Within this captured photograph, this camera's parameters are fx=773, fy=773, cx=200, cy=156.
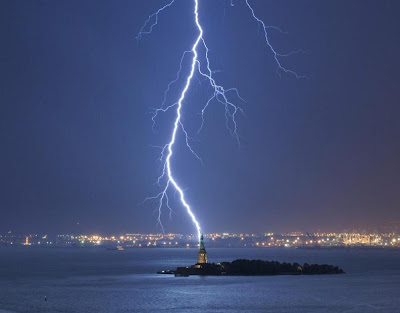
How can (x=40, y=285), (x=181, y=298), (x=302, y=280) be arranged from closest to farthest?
(x=181, y=298) → (x=40, y=285) → (x=302, y=280)

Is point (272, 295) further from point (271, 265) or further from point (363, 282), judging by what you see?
point (271, 265)

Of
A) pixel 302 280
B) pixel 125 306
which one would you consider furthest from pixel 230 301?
pixel 302 280

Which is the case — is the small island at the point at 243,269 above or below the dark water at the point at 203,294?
above

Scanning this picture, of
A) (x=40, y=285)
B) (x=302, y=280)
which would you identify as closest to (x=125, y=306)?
(x=40, y=285)

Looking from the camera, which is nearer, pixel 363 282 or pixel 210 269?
pixel 363 282

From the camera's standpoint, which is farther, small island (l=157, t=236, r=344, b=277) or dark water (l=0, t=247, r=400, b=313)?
small island (l=157, t=236, r=344, b=277)

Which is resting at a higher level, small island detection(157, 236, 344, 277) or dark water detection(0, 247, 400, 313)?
small island detection(157, 236, 344, 277)

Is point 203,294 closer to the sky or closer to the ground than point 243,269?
closer to the ground

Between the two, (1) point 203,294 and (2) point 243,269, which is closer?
(1) point 203,294

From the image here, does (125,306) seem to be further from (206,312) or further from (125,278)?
(125,278)

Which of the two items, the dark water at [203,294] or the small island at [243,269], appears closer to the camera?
the dark water at [203,294]

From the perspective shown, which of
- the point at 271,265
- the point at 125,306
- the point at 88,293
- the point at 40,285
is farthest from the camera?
the point at 271,265
